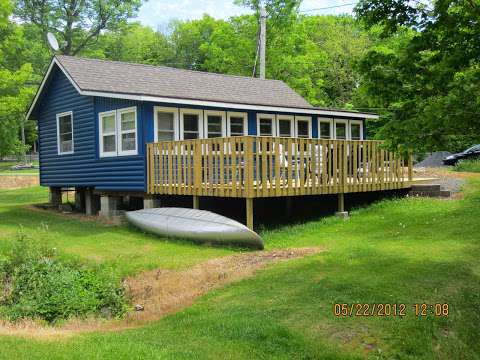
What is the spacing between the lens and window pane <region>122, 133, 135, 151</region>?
15.0m

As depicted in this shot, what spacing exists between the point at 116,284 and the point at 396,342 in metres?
5.00

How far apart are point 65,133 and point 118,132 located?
3.88m

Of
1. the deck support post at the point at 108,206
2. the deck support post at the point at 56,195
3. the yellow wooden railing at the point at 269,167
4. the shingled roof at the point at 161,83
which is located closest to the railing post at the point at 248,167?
the yellow wooden railing at the point at 269,167

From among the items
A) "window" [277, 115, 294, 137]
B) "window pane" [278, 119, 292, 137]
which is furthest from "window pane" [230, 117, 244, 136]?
"window pane" [278, 119, 292, 137]

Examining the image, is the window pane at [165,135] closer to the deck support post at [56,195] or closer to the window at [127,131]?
the window at [127,131]

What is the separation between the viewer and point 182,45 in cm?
5553

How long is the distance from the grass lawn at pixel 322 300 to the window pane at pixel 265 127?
5.91 m

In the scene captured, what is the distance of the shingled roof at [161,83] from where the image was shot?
15.8 m

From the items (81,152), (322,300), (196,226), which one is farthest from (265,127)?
(322,300)

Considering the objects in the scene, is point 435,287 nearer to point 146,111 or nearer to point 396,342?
point 396,342

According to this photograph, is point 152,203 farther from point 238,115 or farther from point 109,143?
point 238,115

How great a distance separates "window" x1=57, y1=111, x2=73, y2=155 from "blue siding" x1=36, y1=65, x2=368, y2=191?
0.21 metres

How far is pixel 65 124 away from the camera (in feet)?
60.6

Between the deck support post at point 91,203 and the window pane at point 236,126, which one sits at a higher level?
the window pane at point 236,126
